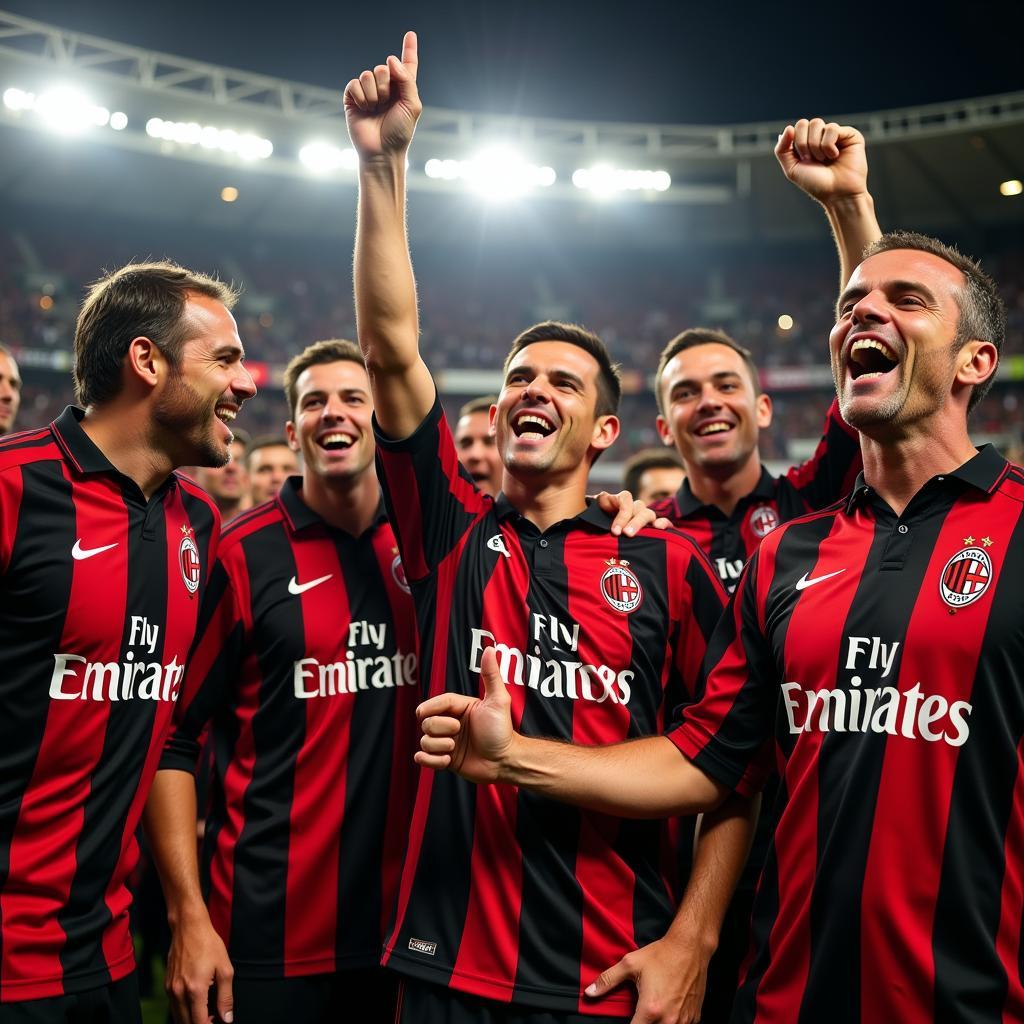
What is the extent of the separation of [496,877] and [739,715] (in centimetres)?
67

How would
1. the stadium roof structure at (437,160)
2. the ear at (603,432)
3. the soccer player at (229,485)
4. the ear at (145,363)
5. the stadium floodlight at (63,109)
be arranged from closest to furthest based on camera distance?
the ear at (145,363) < the ear at (603,432) < the soccer player at (229,485) < the stadium floodlight at (63,109) < the stadium roof structure at (437,160)

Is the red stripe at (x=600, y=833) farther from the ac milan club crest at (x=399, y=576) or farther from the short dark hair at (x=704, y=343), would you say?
the short dark hair at (x=704, y=343)

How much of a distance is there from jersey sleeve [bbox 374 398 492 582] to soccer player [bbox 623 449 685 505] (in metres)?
2.71

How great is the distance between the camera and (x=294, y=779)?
2.73 metres

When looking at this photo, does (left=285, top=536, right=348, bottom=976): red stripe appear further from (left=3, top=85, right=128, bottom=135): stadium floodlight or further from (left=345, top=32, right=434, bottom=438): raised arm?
(left=3, top=85, right=128, bottom=135): stadium floodlight

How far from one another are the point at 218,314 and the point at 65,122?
68.6ft

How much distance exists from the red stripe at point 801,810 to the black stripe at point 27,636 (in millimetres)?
1651

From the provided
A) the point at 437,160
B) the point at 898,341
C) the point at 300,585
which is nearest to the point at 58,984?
the point at 300,585

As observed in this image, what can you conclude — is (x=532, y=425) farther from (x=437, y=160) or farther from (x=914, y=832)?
(x=437, y=160)

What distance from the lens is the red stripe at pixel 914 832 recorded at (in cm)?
180

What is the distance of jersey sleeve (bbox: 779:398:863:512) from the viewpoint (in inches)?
122

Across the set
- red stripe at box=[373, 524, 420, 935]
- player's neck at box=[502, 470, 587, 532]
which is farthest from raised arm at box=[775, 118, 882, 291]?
red stripe at box=[373, 524, 420, 935]

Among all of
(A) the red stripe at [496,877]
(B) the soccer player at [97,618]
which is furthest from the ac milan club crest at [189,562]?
(A) the red stripe at [496,877]

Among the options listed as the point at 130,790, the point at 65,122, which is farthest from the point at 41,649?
the point at 65,122
